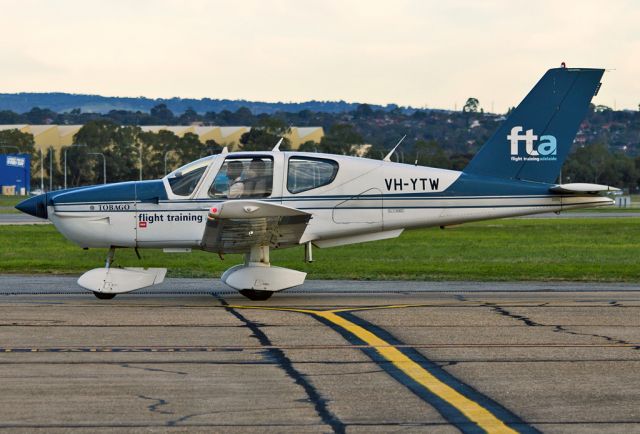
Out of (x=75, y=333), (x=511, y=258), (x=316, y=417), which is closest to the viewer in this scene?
(x=316, y=417)

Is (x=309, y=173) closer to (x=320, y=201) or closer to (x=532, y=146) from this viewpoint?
(x=320, y=201)

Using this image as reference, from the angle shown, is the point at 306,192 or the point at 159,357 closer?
the point at 159,357

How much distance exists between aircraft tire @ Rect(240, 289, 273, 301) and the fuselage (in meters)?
0.99

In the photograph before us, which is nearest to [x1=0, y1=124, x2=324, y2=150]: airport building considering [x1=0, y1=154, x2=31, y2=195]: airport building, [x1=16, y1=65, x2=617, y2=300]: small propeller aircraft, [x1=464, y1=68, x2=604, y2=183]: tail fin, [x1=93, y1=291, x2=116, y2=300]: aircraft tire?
[x1=0, y1=154, x2=31, y2=195]: airport building

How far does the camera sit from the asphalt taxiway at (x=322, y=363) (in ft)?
28.7

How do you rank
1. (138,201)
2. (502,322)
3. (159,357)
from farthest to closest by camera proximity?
(138,201) < (502,322) < (159,357)

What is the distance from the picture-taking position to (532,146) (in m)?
18.2

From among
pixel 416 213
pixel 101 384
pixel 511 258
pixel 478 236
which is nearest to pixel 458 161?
Result: pixel 478 236

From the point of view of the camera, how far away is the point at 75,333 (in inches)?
523

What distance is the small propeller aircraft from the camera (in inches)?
675

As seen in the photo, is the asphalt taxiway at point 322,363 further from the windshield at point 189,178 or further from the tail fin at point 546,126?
the tail fin at point 546,126

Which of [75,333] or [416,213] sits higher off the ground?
[416,213]

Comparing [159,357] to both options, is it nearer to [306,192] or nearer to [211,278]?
[306,192]

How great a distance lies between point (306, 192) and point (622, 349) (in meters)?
6.47
